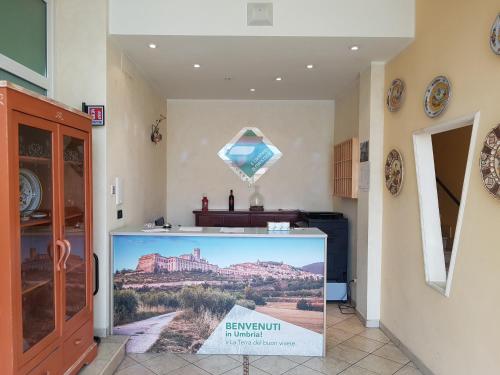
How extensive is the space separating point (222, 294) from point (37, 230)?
163 centimetres

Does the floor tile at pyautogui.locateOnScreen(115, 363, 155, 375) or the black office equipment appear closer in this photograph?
the floor tile at pyautogui.locateOnScreen(115, 363, 155, 375)

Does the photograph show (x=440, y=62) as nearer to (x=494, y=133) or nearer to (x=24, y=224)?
(x=494, y=133)

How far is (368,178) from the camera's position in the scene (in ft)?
11.9

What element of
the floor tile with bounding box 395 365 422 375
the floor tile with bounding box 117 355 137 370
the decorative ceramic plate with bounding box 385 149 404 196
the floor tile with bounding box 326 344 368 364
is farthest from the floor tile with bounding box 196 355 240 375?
the decorative ceramic plate with bounding box 385 149 404 196

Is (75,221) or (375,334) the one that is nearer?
(75,221)

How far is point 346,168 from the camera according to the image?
4.42m

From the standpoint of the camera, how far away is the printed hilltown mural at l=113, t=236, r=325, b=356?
298 centimetres

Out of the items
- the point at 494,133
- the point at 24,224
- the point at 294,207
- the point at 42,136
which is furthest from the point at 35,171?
the point at 294,207

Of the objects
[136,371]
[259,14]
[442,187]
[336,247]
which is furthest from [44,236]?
[442,187]

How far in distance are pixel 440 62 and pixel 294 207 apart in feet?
10.7

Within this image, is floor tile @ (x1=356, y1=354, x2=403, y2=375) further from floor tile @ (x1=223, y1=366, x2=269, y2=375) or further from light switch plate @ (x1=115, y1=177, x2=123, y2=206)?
light switch plate @ (x1=115, y1=177, x2=123, y2=206)

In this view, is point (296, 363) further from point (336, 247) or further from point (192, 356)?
point (336, 247)

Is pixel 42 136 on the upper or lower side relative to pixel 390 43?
lower

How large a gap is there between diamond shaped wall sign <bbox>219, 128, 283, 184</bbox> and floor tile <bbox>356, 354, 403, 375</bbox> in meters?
3.22
